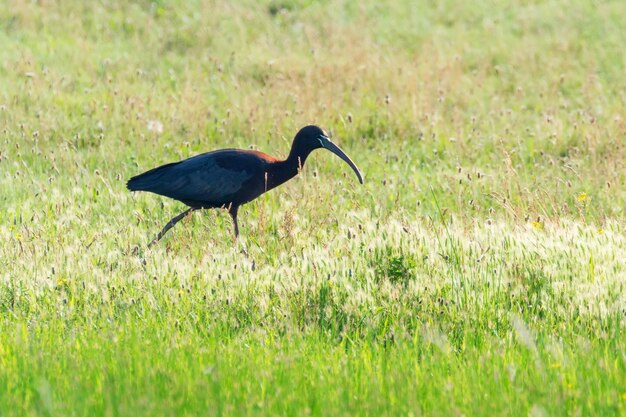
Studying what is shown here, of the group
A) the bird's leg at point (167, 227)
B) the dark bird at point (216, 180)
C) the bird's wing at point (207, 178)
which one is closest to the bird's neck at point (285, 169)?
the dark bird at point (216, 180)

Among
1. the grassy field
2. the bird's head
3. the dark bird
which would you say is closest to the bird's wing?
the dark bird

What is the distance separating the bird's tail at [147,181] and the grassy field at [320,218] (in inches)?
12.0

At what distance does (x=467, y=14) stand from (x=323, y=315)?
12.1m

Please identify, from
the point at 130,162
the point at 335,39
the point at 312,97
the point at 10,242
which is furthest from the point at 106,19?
the point at 10,242

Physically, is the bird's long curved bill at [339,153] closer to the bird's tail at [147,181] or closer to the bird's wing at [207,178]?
the bird's wing at [207,178]

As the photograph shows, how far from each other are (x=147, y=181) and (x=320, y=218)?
4.58ft

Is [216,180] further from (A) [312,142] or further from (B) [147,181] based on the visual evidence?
(A) [312,142]

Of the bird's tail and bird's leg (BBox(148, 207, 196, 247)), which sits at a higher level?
the bird's tail

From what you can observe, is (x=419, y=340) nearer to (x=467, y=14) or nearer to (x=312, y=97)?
(x=312, y=97)

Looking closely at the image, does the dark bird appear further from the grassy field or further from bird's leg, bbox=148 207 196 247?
the grassy field

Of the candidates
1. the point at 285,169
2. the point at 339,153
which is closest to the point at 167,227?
the point at 285,169

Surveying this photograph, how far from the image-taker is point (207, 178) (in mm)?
7719

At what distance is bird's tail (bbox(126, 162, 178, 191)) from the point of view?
781cm

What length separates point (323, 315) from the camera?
19.3 feet
